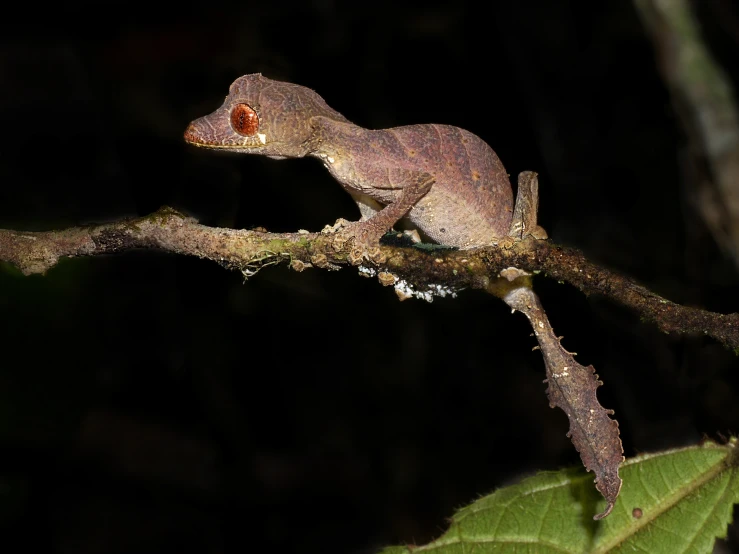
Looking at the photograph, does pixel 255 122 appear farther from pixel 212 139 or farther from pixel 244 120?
pixel 212 139

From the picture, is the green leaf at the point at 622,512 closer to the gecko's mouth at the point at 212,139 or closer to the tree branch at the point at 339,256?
the tree branch at the point at 339,256

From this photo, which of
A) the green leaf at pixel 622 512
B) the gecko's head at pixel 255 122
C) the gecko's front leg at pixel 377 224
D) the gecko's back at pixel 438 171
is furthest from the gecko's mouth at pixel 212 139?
the green leaf at pixel 622 512

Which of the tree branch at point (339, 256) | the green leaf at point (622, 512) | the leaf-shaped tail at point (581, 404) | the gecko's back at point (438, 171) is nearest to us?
the tree branch at point (339, 256)

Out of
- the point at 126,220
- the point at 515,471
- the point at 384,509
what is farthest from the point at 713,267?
the point at 126,220

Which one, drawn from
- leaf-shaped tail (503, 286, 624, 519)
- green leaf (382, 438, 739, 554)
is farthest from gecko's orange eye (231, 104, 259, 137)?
green leaf (382, 438, 739, 554)

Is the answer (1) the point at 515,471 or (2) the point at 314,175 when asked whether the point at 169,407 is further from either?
(1) the point at 515,471

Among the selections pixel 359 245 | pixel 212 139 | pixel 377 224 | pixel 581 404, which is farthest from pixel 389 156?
pixel 581 404

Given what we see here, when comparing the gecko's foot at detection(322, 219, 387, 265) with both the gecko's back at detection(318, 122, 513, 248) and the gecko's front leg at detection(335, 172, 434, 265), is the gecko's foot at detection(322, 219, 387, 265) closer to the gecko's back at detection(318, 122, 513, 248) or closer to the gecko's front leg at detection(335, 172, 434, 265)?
the gecko's front leg at detection(335, 172, 434, 265)
